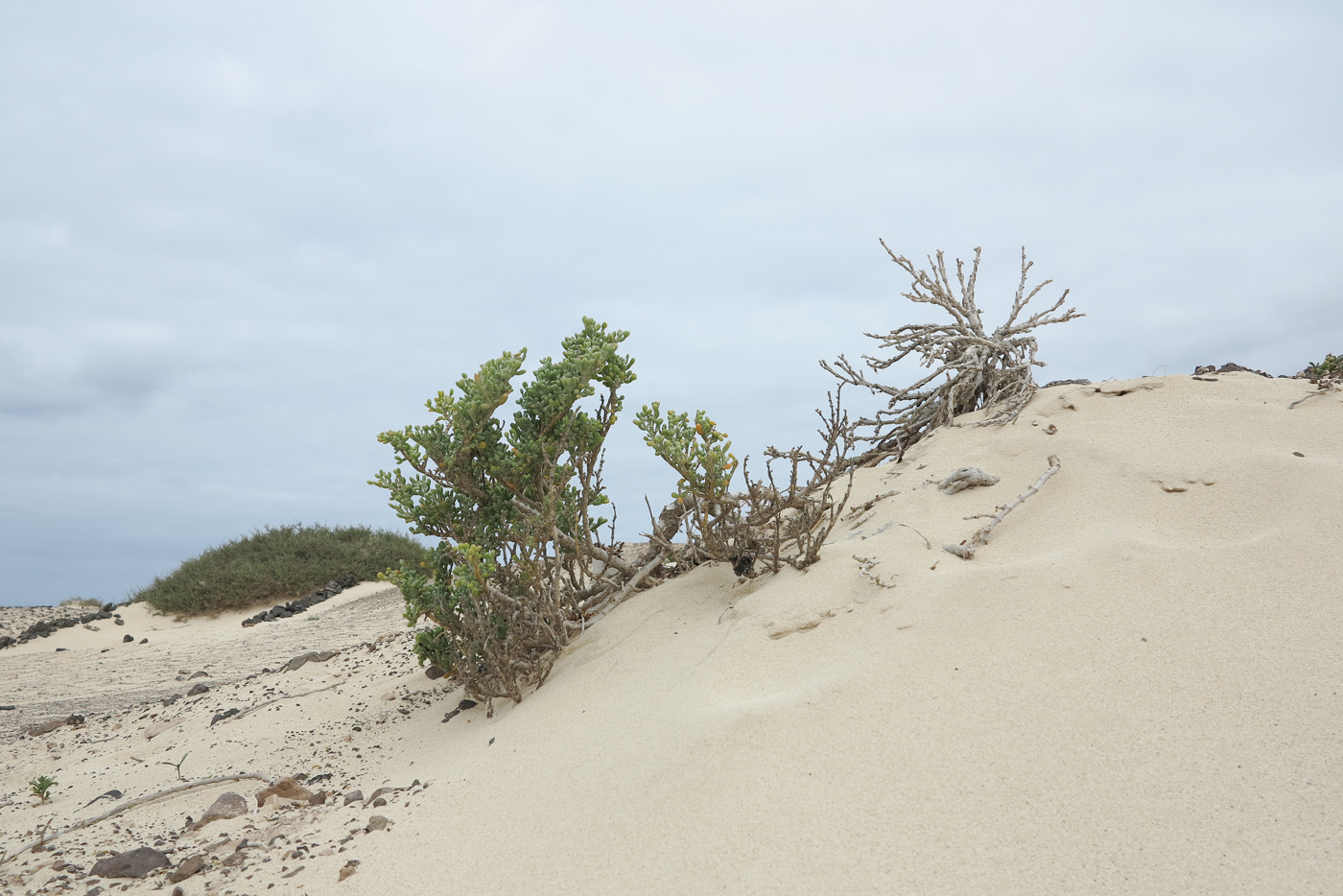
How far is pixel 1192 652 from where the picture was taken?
2.87m

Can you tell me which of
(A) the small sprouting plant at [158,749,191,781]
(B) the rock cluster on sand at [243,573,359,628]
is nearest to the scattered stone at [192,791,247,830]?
(A) the small sprouting plant at [158,749,191,781]

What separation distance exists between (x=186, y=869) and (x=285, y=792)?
0.84 meters

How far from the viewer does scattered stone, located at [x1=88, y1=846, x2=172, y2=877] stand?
3.42 metres

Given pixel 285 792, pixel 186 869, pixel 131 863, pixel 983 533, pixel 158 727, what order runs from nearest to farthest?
1. pixel 186 869
2. pixel 131 863
3. pixel 983 533
4. pixel 285 792
5. pixel 158 727

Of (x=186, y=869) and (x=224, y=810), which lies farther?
(x=224, y=810)

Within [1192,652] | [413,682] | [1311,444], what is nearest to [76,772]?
[413,682]

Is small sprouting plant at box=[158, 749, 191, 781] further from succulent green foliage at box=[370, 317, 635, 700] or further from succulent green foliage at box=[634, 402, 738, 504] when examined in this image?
succulent green foliage at box=[634, 402, 738, 504]

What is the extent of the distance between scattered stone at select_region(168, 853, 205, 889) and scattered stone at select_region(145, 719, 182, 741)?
9.94ft

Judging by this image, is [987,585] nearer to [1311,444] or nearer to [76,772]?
[1311,444]

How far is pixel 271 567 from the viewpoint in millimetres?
14133

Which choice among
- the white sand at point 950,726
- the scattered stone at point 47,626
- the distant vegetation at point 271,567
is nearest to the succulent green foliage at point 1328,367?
the white sand at point 950,726

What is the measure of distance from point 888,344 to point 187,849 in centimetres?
559

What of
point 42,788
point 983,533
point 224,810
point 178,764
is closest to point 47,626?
point 42,788

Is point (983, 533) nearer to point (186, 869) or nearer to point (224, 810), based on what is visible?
point (186, 869)
